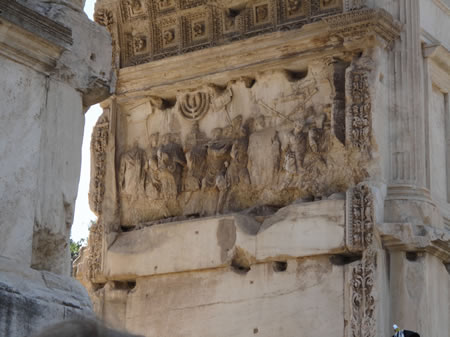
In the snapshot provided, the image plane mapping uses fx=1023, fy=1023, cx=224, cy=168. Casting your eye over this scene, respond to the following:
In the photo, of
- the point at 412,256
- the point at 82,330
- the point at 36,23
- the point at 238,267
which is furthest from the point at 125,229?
the point at 82,330

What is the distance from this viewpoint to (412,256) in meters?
9.93

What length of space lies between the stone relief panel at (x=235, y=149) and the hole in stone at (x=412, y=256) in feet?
2.35

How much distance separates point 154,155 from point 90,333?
9819mm

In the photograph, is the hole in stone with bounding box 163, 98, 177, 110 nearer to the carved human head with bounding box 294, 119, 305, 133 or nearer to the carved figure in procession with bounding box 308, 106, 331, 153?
the carved human head with bounding box 294, 119, 305, 133

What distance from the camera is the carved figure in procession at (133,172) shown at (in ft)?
38.9

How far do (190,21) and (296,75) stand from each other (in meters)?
1.62

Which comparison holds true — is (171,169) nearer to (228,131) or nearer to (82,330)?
(228,131)

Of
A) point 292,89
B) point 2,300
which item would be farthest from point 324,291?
point 2,300

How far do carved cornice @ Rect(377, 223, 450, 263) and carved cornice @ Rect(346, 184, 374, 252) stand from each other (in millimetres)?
131

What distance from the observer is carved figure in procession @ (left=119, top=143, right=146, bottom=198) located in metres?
11.9

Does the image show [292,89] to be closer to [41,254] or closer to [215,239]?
[215,239]

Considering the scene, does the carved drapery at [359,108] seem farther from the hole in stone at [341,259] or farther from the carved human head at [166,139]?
the carved human head at [166,139]

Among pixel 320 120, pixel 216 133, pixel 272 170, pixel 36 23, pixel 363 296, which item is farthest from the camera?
pixel 216 133

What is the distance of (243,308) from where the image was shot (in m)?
10.4
